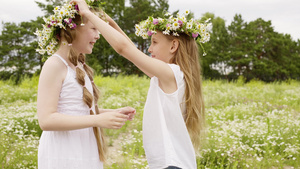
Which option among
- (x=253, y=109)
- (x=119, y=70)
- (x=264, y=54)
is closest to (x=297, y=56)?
(x=264, y=54)

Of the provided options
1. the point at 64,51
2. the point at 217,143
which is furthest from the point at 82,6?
the point at 217,143

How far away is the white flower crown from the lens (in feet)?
7.50

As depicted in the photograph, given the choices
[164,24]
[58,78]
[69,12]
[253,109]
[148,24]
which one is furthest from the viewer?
[253,109]

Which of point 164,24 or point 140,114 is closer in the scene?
point 164,24

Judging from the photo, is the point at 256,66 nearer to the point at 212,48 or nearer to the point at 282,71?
the point at 282,71

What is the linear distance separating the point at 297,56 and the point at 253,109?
1102 inches

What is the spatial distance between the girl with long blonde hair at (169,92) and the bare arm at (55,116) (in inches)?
12.8

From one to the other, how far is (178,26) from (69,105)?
3.34 feet

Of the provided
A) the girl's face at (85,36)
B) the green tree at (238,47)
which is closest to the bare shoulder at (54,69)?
the girl's face at (85,36)

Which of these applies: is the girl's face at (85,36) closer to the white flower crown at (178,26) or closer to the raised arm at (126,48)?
the raised arm at (126,48)

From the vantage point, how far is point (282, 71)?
100ft

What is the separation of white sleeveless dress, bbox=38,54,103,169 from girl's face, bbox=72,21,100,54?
0.59 feet

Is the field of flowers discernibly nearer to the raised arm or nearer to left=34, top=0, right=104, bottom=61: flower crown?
the raised arm

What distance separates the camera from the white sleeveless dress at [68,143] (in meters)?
1.91
